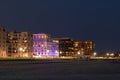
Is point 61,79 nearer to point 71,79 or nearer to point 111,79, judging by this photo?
point 71,79

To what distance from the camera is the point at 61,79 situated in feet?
156

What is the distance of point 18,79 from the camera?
47.2 metres

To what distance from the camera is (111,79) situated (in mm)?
47188

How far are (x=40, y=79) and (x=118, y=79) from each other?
9363 mm

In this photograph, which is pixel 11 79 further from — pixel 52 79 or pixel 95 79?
pixel 95 79

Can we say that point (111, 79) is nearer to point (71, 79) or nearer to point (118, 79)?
point (118, 79)

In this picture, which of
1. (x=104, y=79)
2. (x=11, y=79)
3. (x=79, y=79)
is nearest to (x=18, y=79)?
(x=11, y=79)

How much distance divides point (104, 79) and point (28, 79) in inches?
362

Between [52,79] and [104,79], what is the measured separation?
20.7ft

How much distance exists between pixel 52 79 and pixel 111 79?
23.4 ft

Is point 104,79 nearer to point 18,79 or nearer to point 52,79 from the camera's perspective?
point 52,79

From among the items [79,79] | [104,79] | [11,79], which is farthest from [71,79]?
[11,79]

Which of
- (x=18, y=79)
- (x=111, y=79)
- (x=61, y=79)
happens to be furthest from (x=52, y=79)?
(x=111, y=79)

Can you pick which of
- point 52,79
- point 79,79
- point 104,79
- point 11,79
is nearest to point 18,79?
point 11,79
